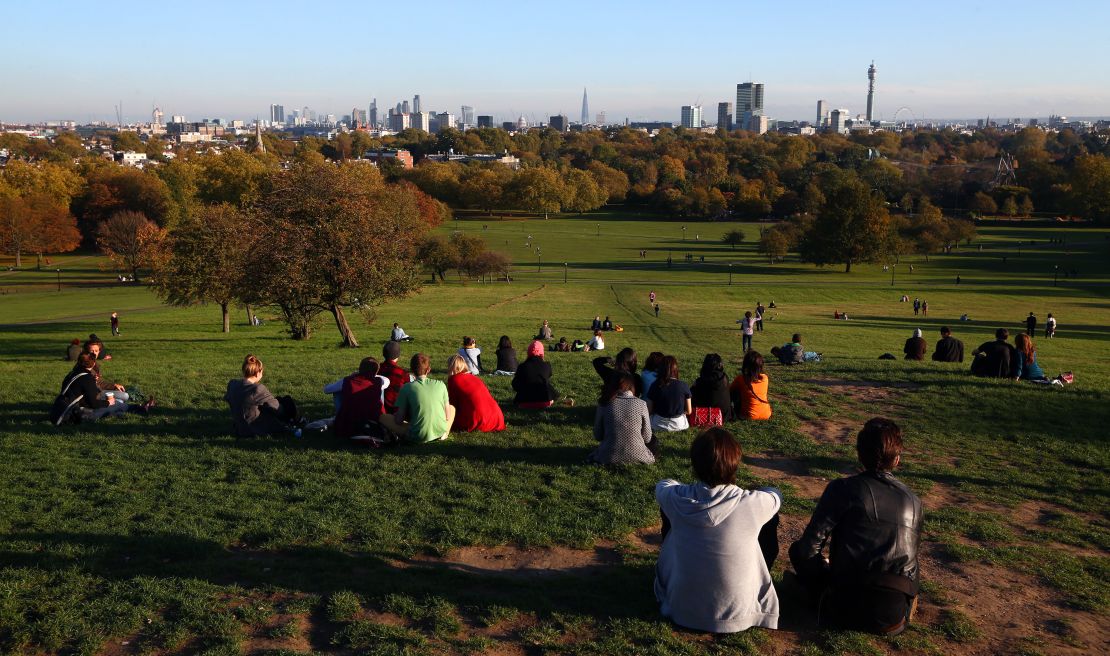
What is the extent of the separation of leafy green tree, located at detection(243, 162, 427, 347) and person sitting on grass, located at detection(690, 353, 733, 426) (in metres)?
15.4

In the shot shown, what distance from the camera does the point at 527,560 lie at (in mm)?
6625

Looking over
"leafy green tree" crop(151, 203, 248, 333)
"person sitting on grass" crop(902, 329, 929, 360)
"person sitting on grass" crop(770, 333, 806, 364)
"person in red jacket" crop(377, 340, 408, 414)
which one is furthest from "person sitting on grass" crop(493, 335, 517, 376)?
"leafy green tree" crop(151, 203, 248, 333)

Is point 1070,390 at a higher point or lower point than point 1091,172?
lower

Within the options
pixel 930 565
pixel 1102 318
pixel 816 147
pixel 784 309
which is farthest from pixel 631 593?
pixel 816 147

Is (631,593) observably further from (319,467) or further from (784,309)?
(784,309)

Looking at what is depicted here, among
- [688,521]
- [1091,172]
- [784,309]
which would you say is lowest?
[784,309]

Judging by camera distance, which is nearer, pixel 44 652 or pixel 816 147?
pixel 44 652

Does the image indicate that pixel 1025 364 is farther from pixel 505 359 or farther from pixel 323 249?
pixel 323 249

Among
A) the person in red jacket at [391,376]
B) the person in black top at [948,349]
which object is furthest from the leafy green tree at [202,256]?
the person in black top at [948,349]

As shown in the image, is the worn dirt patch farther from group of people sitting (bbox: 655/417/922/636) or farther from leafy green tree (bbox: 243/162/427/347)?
leafy green tree (bbox: 243/162/427/347)

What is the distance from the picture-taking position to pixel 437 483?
8.28 meters

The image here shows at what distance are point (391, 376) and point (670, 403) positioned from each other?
3403 mm

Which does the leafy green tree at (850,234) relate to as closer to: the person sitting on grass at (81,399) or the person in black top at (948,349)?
the person in black top at (948,349)

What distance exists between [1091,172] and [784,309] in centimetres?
8504
